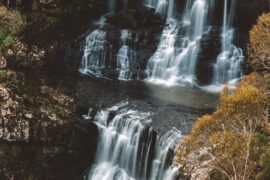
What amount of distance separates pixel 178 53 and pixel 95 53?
631 cm

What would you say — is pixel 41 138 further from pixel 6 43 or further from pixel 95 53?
pixel 95 53

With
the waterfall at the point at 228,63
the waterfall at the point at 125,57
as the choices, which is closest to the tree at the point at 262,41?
the waterfall at the point at 228,63

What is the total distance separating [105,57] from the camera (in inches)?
1507

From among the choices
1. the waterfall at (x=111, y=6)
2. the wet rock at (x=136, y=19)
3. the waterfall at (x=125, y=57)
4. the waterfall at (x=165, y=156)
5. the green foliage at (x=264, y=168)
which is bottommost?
the waterfall at (x=165, y=156)

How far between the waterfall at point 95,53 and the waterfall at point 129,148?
7933mm

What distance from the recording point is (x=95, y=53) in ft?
126

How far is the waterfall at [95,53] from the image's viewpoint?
38.2 m

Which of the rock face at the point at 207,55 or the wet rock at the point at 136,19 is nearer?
the rock face at the point at 207,55

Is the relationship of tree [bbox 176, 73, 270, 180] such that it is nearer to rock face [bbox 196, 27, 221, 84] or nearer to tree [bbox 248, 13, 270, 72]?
tree [bbox 248, 13, 270, 72]

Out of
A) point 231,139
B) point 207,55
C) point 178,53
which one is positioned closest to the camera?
point 231,139

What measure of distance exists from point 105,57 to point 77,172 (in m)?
11.4

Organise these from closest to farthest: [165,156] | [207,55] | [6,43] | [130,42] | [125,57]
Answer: [165,156] < [6,43] < [207,55] < [125,57] < [130,42]

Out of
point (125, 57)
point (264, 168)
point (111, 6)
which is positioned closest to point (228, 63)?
point (125, 57)

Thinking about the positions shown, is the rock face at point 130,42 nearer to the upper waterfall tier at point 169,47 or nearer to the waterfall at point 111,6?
the upper waterfall tier at point 169,47
